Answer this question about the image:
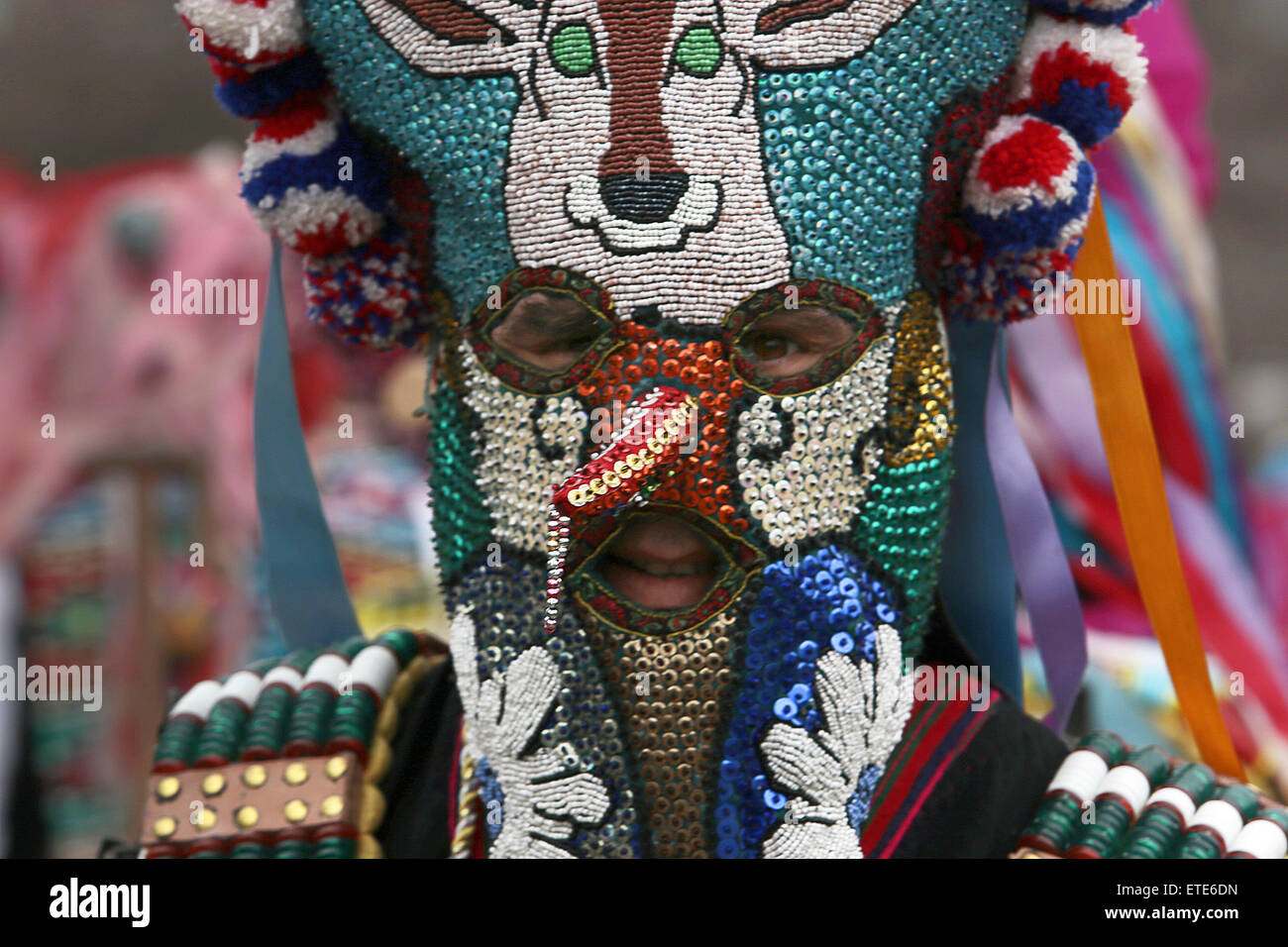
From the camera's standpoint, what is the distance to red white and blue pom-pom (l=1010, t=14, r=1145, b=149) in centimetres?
264

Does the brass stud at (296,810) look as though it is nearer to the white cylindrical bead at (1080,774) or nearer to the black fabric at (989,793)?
the black fabric at (989,793)

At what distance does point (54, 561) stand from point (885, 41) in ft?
12.7

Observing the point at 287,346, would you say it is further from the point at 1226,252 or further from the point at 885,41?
the point at 1226,252

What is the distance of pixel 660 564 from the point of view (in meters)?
2.54

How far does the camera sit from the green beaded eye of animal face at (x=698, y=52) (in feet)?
8.24

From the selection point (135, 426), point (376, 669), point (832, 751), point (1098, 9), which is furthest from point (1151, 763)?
point (135, 426)

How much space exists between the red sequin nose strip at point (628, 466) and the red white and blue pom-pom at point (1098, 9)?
0.78 meters

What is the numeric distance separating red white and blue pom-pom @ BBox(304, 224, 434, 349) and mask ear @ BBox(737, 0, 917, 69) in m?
0.61

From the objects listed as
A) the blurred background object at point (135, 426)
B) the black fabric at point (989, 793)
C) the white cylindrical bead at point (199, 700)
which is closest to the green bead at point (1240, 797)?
the black fabric at point (989, 793)

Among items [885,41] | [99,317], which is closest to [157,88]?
[99,317]

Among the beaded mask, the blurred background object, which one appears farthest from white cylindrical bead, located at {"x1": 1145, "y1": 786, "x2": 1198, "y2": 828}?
the blurred background object

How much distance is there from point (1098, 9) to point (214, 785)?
69.6 inches

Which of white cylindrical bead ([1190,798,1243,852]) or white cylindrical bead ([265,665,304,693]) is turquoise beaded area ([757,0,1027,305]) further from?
white cylindrical bead ([265,665,304,693])

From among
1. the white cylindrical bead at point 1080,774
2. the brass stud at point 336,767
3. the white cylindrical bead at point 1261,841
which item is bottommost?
the white cylindrical bead at point 1261,841
